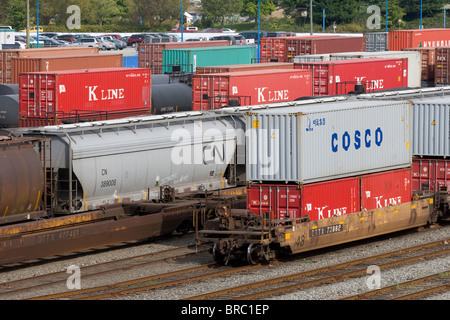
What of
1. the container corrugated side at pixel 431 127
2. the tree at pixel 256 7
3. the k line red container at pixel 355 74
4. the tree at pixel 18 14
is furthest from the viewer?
the tree at pixel 256 7

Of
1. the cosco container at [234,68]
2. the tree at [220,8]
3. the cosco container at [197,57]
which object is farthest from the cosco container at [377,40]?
the tree at [220,8]

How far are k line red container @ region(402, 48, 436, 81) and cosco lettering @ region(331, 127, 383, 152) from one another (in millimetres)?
28505

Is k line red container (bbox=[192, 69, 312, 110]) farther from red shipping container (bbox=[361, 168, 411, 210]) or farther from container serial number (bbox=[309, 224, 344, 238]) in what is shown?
container serial number (bbox=[309, 224, 344, 238])

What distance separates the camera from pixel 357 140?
23.2 m

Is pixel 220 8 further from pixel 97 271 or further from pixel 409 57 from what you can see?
pixel 97 271

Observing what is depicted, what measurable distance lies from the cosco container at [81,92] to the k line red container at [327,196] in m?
12.0

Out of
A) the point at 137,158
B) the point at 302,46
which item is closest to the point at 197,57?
the point at 302,46

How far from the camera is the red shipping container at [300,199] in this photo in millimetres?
21922

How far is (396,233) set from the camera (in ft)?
87.1

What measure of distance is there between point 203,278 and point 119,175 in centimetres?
546

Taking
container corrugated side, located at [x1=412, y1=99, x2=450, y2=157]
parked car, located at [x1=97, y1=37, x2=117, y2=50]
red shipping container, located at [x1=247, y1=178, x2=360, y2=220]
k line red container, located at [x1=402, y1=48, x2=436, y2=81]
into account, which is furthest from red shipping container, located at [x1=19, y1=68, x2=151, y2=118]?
parked car, located at [x1=97, y1=37, x2=117, y2=50]

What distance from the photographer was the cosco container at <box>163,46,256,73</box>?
Answer: 47969 mm

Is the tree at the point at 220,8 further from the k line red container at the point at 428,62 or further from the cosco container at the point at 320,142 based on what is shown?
the cosco container at the point at 320,142

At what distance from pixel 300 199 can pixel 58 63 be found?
2348 cm
